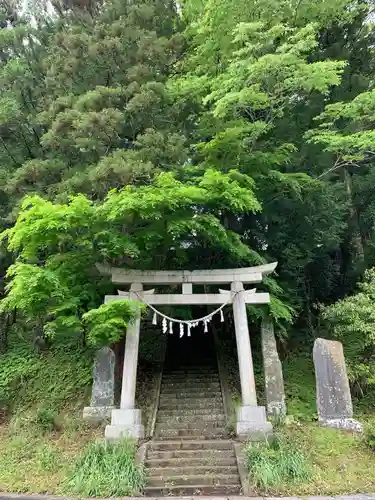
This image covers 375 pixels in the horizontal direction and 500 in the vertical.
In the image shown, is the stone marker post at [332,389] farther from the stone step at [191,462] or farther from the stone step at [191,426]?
the stone step at [191,462]

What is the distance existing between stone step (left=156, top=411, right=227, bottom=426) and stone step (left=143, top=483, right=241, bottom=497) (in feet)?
7.58

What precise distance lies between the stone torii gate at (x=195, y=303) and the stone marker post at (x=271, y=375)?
2.27 feet

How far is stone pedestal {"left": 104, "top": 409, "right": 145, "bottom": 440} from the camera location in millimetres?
7777

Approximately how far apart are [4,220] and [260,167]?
6597mm

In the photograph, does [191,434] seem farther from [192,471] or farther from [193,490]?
[193,490]

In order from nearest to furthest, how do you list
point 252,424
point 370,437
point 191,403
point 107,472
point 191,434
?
point 107,472
point 370,437
point 252,424
point 191,434
point 191,403

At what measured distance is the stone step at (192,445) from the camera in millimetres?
7742

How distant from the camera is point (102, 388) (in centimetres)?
888

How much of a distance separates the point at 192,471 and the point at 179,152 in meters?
6.52

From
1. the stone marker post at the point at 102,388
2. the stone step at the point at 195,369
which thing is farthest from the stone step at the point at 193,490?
the stone step at the point at 195,369

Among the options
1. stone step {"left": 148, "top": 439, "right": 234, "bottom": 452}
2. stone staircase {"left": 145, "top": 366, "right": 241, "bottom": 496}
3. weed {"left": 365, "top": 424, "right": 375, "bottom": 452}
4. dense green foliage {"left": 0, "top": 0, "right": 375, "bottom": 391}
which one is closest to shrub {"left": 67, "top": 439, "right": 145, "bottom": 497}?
stone staircase {"left": 145, "top": 366, "right": 241, "bottom": 496}

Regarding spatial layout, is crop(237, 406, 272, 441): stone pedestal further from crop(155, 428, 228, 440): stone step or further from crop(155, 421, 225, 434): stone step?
crop(155, 421, 225, 434): stone step

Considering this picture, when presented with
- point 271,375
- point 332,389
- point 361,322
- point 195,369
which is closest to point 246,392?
point 271,375

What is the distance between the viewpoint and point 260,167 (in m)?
10.6
